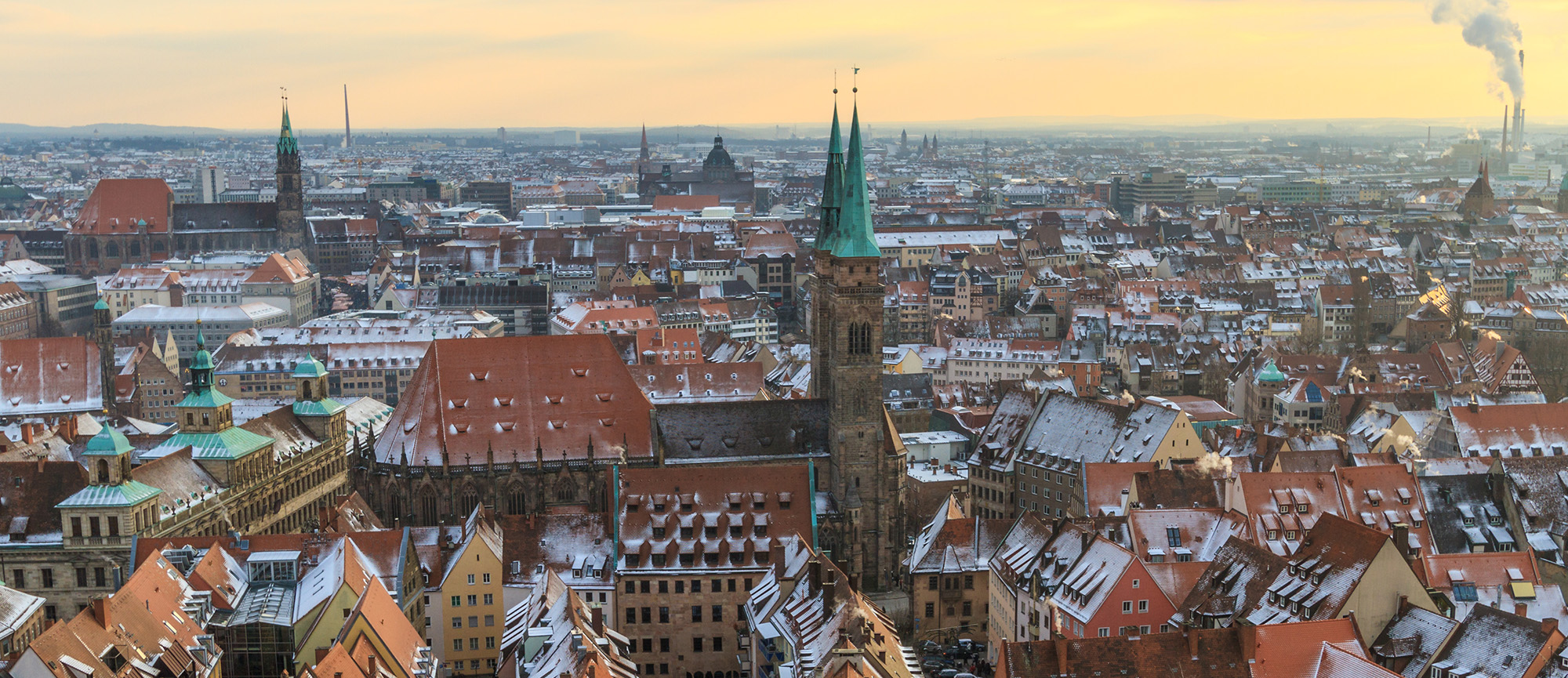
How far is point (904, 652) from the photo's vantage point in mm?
77125

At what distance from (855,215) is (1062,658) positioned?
143 feet

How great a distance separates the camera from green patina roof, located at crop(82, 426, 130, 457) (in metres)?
87.5

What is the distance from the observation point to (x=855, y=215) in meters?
102

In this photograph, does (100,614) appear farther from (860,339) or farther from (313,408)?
(313,408)

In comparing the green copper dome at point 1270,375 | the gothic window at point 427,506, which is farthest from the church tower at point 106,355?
the green copper dome at point 1270,375

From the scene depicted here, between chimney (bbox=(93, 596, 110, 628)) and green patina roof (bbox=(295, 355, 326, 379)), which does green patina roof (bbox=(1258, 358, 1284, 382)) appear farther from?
chimney (bbox=(93, 596, 110, 628))

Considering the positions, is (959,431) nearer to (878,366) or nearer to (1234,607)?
(878,366)

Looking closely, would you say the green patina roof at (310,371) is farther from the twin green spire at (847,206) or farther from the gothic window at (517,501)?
the twin green spire at (847,206)

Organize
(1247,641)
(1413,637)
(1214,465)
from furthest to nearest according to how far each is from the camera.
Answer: (1214,465) → (1413,637) → (1247,641)

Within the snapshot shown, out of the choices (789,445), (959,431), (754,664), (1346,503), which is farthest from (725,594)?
(959,431)

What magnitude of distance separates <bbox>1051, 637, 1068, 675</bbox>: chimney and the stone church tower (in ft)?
115

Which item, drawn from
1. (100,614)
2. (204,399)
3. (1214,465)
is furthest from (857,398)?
(100,614)

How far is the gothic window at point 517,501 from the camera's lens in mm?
102000

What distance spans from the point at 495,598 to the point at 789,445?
83.0ft
